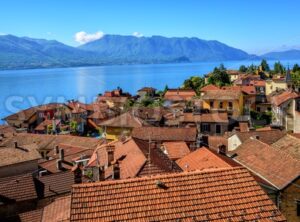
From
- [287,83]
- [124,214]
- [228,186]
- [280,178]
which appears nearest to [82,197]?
[124,214]

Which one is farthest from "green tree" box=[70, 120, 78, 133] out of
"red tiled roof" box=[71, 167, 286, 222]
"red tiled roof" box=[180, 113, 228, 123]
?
"red tiled roof" box=[71, 167, 286, 222]

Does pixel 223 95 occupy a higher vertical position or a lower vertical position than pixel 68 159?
higher

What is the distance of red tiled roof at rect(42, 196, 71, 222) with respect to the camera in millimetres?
14544

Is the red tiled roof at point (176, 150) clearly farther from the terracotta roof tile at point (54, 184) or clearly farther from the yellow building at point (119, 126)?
the yellow building at point (119, 126)

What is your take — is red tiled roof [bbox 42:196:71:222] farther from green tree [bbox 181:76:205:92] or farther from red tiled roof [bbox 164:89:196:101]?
green tree [bbox 181:76:205:92]

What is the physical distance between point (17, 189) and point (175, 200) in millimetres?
13629

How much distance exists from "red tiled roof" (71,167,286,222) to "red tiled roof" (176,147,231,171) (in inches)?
394

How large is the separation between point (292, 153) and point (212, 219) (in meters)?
14.7

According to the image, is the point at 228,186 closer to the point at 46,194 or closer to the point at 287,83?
the point at 46,194

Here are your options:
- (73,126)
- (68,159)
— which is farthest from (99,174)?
(73,126)

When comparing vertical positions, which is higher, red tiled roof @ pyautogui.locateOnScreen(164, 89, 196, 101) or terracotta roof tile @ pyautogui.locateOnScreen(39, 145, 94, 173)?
red tiled roof @ pyautogui.locateOnScreen(164, 89, 196, 101)

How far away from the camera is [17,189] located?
66.4 feet

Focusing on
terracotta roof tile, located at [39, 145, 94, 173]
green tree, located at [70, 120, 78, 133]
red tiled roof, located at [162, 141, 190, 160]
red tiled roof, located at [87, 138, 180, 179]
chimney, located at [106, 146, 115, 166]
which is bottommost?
green tree, located at [70, 120, 78, 133]

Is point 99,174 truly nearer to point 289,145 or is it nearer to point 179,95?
point 289,145
